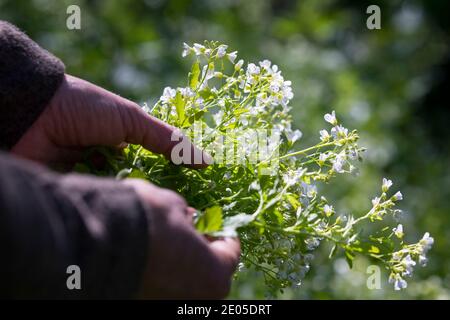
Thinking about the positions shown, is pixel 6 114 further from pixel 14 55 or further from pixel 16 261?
pixel 16 261

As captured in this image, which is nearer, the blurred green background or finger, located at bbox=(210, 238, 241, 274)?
finger, located at bbox=(210, 238, 241, 274)

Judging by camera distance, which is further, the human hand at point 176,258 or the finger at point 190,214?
the finger at point 190,214

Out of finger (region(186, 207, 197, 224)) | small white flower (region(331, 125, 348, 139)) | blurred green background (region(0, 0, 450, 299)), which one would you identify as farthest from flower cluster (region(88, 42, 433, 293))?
blurred green background (region(0, 0, 450, 299))

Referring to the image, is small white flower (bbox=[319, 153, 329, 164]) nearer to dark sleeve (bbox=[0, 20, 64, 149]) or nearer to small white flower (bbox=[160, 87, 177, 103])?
small white flower (bbox=[160, 87, 177, 103])

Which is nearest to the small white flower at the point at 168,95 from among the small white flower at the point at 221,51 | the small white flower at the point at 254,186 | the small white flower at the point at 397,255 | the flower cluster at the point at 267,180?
the flower cluster at the point at 267,180

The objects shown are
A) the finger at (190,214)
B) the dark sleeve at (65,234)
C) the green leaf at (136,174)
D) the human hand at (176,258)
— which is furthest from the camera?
the green leaf at (136,174)

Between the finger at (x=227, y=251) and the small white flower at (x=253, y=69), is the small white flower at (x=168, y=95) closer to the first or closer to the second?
the small white flower at (x=253, y=69)
